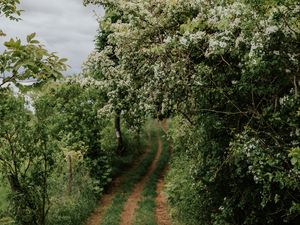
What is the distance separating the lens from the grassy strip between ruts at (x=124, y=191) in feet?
71.1

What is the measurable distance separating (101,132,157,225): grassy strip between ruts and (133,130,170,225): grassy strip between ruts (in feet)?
2.95

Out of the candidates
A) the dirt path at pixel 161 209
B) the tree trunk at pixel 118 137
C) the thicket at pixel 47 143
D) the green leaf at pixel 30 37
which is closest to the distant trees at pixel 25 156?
the thicket at pixel 47 143

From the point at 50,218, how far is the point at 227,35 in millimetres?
12700

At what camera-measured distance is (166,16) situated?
43.6 feet

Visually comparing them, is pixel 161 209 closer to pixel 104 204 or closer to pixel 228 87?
pixel 104 204

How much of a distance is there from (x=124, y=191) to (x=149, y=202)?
11.8 ft

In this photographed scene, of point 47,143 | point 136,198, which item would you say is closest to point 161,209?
point 136,198

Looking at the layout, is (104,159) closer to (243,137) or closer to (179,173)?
(179,173)

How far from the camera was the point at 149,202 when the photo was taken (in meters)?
24.7

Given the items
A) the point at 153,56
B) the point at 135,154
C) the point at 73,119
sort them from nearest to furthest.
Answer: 1. the point at 153,56
2. the point at 73,119
3. the point at 135,154

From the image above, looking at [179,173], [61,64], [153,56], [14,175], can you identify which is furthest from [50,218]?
[61,64]

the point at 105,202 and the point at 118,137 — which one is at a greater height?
the point at 118,137

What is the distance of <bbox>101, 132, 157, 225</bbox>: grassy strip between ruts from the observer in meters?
21.7

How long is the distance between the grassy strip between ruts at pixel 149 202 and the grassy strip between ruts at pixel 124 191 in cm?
90
